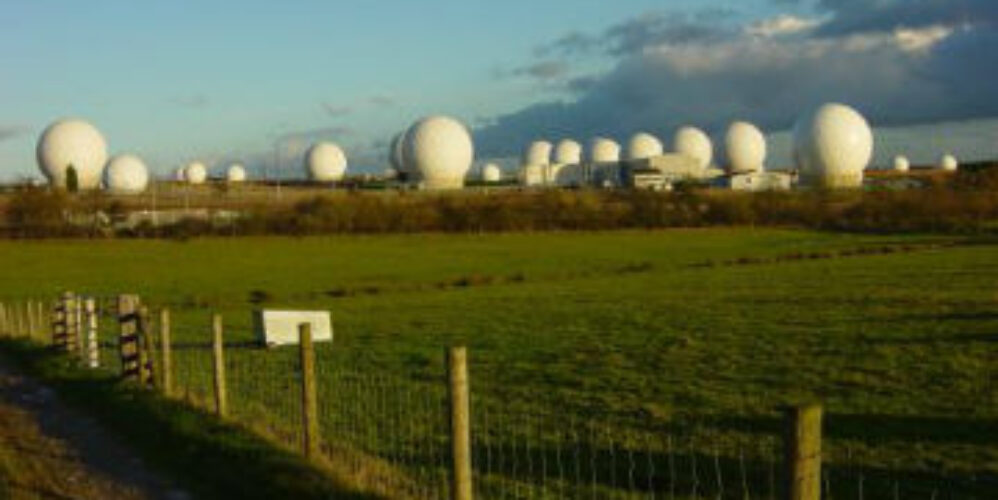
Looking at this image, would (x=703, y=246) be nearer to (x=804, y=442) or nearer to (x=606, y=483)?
(x=606, y=483)

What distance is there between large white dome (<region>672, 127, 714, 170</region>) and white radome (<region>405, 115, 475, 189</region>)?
116 feet

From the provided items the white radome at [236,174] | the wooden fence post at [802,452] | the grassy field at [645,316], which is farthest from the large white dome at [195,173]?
the wooden fence post at [802,452]

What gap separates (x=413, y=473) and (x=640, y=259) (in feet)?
133

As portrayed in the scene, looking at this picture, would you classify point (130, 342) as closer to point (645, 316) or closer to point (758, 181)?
point (645, 316)

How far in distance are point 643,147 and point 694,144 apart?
583 cm

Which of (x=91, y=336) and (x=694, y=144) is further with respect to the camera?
(x=694, y=144)

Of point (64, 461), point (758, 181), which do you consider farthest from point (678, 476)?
point (758, 181)

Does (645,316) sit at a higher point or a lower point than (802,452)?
lower

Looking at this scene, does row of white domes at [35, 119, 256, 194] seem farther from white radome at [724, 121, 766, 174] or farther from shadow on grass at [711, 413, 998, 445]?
shadow on grass at [711, 413, 998, 445]

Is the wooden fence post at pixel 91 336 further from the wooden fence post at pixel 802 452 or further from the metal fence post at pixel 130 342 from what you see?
the wooden fence post at pixel 802 452

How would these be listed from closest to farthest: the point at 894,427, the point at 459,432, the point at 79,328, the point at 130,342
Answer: the point at 459,432
the point at 894,427
the point at 130,342
the point at 79,328

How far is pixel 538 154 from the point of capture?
147 m

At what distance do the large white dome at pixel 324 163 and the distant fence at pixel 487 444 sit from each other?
105205mm

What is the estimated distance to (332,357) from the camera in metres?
21.7
